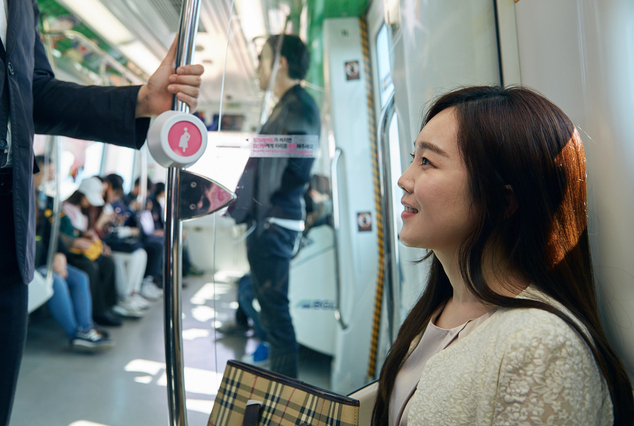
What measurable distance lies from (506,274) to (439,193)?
194 mm

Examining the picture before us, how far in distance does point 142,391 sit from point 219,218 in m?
1.51

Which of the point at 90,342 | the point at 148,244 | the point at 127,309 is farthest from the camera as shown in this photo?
the point at 148,244

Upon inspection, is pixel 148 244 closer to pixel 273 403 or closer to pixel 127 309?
pixel 127 309

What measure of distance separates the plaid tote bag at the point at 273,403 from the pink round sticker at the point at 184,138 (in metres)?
0.46

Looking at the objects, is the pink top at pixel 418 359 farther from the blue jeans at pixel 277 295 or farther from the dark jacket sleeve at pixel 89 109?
the blue jeans at pixel 277 295

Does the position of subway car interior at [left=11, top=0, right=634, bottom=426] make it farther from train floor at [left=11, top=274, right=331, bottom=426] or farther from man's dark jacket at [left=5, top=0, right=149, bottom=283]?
man's dark jacket at [left=5, top=0, right=149, bottom=283]

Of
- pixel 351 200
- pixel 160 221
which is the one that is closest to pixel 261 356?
pixel 351 200

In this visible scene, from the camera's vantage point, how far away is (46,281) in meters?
3.43

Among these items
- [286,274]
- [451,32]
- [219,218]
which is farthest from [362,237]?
[451,32]

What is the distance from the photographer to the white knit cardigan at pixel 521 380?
63cm

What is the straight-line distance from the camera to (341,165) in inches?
89.5

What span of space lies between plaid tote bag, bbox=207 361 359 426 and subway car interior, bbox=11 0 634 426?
0.85ft

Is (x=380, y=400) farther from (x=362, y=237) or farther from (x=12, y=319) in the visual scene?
(x=362, y=237)

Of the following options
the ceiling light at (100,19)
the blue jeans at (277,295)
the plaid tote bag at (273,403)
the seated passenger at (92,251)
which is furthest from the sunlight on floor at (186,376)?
the ceiling light at (100,19)
